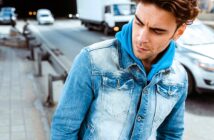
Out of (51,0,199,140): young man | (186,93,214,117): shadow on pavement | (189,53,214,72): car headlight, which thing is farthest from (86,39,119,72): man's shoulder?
(189,53,214,72): car headlight

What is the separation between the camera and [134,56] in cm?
150

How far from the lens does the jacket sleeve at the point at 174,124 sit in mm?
1766

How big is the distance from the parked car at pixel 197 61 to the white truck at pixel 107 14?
12.0 metres

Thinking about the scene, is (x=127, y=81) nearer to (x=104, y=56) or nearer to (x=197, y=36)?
(x=104, y=56)

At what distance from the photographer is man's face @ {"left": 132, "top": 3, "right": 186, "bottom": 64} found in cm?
139

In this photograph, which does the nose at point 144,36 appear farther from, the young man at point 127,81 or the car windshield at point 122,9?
the car windshield at point 122,9

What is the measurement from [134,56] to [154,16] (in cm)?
21

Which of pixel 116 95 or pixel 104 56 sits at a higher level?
pixel 104 56

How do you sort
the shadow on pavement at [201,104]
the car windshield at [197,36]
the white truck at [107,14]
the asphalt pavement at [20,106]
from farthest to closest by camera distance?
1. the white truck at [107,14]
2. the car windshield at [197,36]
3. the shadow on pavement at [201,104]
4. the asphalt pavement at [20,106]

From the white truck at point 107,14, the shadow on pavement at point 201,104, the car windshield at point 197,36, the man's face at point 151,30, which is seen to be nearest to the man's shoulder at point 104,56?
the man's face at point 151,30

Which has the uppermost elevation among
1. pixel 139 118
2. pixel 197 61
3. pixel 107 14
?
pixel 139 118

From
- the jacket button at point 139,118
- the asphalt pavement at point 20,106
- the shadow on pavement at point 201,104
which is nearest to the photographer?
the jacket button at point 139,118

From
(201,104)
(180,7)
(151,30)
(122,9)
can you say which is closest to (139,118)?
(151,30)

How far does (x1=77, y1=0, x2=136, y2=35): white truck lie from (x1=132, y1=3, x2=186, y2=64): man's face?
57.7 ft
